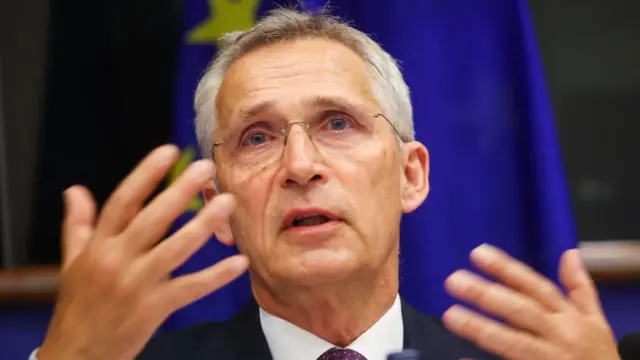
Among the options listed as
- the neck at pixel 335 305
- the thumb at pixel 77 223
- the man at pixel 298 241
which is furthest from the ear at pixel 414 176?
the thumb at pixel 77 223

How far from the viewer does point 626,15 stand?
1318 mm

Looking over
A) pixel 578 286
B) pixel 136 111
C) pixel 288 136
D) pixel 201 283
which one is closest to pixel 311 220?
pixel 288 136

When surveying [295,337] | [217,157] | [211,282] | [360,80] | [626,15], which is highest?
[626,15]

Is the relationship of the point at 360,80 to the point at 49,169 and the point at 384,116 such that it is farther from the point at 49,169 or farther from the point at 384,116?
the point at 49,169

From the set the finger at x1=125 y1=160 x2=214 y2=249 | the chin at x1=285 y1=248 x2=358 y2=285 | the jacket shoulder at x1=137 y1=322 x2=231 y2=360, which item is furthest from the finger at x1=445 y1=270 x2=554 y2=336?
the jacket shoulder at x1=137 y1=322 x2=231 y2=360

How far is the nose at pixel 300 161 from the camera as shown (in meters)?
0.84

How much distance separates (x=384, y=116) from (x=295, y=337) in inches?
13.9

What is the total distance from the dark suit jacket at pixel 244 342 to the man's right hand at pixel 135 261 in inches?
9.0

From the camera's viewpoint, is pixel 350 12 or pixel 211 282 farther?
pixel 350 12

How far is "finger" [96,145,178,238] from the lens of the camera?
0.67 m

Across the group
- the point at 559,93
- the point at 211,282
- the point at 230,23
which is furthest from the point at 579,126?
the point at 211,282

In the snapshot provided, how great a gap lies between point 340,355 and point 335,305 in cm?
7

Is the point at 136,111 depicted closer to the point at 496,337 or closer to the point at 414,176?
the point at 414,176

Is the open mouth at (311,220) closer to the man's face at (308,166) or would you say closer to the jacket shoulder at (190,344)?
the man's face at (308,166)
